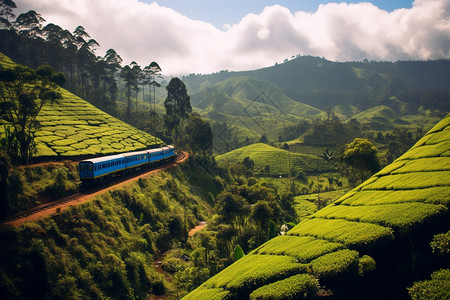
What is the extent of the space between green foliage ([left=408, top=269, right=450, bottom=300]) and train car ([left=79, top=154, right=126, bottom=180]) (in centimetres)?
2986

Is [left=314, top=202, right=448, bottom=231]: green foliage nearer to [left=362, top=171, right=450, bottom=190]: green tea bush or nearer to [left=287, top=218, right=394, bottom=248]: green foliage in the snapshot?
[left=287, top=218, right=394, bottom=248]: green foliage

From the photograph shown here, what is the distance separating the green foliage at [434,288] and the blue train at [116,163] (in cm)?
2986

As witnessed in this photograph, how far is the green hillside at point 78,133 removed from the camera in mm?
41125

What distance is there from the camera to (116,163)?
3762 cm

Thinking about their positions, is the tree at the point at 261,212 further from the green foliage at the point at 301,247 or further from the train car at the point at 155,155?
the train car at the point at 155,155

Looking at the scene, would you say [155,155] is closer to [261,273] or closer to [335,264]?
[261,273]

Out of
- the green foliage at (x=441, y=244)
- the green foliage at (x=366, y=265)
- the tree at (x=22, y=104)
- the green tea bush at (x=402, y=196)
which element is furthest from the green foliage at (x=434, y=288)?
the tree at (x=22, y=104)

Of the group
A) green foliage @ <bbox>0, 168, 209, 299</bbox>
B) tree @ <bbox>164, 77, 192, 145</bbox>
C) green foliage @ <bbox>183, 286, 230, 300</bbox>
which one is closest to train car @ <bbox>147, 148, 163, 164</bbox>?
green foliage @ <bbox>0, 168, 209, 299</bbox>

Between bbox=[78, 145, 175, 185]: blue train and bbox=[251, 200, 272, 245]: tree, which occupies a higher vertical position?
bbox=[78, 145, 175, 185]: blue train

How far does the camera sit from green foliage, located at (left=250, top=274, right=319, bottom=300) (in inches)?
558

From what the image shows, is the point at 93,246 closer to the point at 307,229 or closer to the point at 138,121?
the point at 307,229

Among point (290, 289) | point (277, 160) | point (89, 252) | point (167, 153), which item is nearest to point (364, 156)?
point (167, 153)

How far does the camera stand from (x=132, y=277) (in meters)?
24.4

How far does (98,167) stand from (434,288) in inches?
1228
